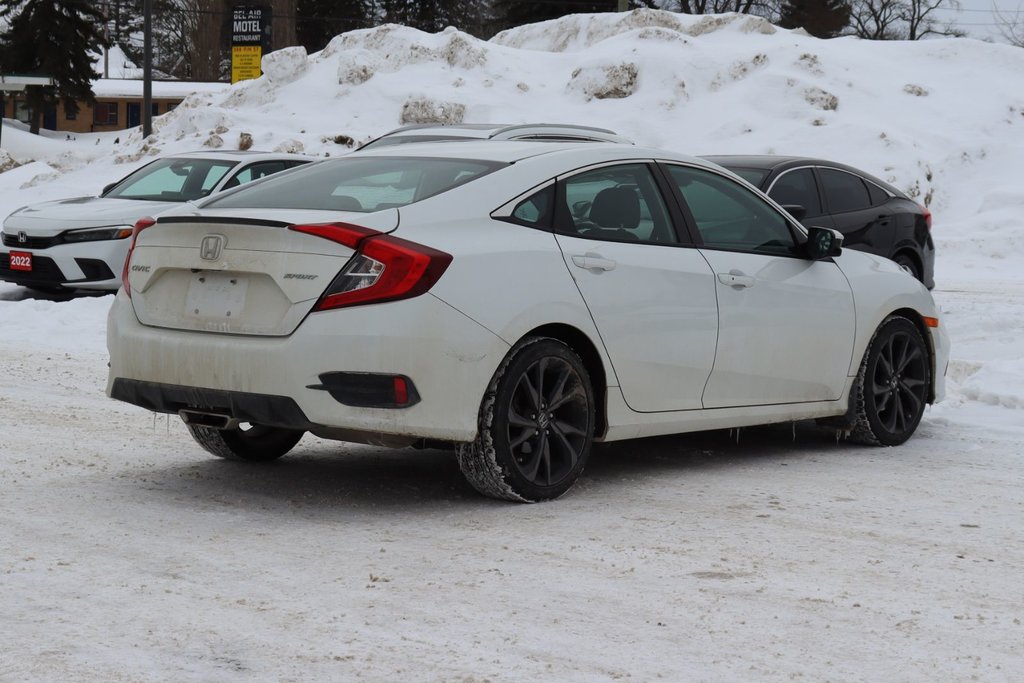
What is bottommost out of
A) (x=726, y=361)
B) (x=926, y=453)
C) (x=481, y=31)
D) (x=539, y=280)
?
(x=926, y=453)

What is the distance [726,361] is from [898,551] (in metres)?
1.57

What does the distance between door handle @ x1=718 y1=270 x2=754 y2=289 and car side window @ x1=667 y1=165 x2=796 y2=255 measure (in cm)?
15

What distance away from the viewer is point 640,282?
6.36 meters

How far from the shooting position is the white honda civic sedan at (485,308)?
5520 millimetres

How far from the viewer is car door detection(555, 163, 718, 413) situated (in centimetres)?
620

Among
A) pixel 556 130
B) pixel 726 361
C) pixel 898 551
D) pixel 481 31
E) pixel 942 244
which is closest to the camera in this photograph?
pixel 898 551

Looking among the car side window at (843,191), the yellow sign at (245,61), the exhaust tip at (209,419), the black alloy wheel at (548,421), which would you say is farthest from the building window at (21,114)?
the black alloy wheel at (548,421)

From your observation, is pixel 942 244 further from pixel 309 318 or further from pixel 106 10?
pixel 106 10

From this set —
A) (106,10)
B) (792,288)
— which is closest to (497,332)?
(792,288)

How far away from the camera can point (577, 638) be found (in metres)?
4.24

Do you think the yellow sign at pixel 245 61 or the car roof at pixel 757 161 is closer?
the car roof at pixel 757 161

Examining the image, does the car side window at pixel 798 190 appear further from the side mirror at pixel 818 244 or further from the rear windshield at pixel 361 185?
the rear windshield at pixel 361 185

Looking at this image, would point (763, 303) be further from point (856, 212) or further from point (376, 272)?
point (856, 212)

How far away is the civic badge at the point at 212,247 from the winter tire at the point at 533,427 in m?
1.18
